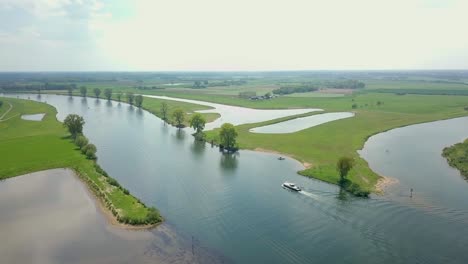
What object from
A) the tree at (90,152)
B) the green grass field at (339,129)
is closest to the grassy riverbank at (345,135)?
the green grass field at (339,129)

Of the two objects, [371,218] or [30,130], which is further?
[30,130]

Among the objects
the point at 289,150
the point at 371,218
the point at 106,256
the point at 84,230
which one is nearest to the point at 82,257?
the point at 106,256

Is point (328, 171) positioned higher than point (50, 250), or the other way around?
point (328, 171)

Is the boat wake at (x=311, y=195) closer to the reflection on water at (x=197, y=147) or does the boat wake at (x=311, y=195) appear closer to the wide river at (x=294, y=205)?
the wide river at (x=294, y=205)

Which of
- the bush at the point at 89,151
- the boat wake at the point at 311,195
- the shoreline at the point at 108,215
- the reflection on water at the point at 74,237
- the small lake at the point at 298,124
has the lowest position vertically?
the reflection on water at the point at 74,237

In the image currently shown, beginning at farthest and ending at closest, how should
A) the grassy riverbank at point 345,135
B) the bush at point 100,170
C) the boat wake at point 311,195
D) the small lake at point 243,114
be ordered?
1. the small lake at point 243,114
2. the grassy riverbank at point 345,135
3. the bush at point 100,170
4. the boat wake at point 311,195

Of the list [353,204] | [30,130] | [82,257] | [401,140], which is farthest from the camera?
[30,130]

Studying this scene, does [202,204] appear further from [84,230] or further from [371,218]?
[371,218]

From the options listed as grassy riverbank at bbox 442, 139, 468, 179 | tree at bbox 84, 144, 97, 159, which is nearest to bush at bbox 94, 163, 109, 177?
tree at bbox 84, 144, 97, 159
